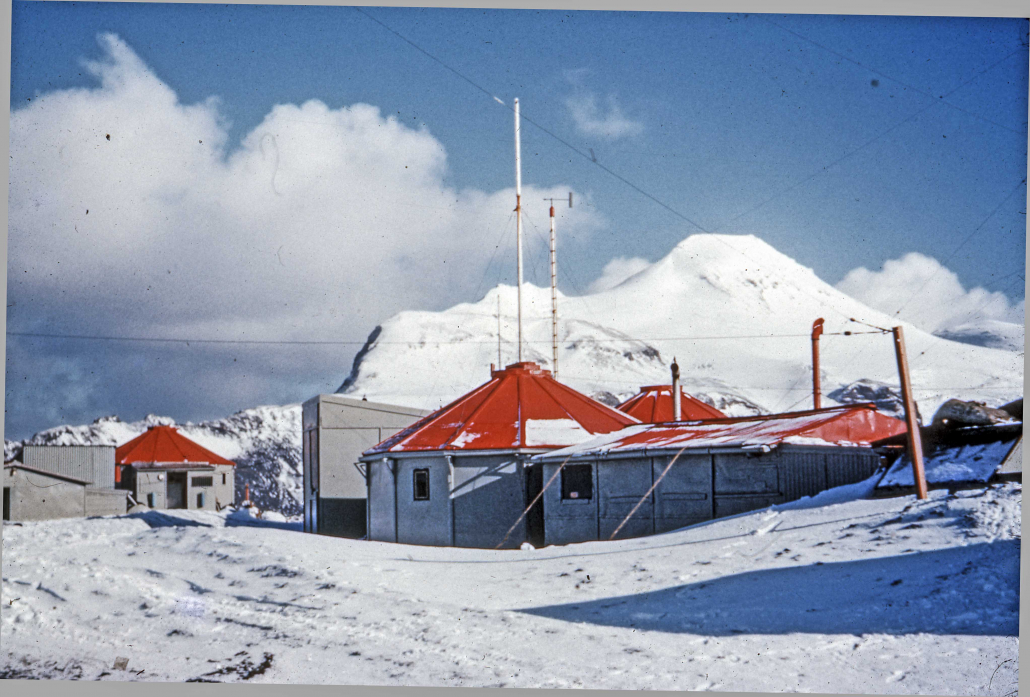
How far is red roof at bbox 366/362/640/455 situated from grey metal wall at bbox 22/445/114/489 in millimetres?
6512

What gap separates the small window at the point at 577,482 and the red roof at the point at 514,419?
1.10m

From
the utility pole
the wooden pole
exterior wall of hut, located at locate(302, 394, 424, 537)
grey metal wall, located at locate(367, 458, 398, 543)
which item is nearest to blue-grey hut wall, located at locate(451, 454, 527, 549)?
grey metal wall, located at locate(367, 458, 398, 543)

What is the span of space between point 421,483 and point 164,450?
21.0 metres

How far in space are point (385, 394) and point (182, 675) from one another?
1488 cm

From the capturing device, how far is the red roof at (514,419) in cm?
1952

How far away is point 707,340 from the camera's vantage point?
19.0 m

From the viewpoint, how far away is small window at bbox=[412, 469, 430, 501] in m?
19.8

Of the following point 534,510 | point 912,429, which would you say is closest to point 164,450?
point 534,510

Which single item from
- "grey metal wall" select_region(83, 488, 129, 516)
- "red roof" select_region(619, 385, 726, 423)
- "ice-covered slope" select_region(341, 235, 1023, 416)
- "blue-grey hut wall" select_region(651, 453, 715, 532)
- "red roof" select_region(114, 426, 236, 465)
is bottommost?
"grey metal wall" select_region(83, 488, 129, 516)

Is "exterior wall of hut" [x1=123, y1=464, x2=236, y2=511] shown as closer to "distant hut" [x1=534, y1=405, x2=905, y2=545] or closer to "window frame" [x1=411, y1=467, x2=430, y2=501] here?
"window frame" [x1=411, y1=467, x2=430, y2=501]

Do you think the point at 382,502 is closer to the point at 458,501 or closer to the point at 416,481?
the point at 416,481

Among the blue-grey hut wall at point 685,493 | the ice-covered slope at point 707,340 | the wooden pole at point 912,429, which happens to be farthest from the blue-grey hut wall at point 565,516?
the wooden pole at point 912,429

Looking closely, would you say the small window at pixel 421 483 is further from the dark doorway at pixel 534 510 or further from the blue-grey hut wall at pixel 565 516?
the blue-grey hut wall at pixel 565 516

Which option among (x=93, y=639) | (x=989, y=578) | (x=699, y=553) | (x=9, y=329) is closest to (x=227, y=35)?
(x=9, y=329)
